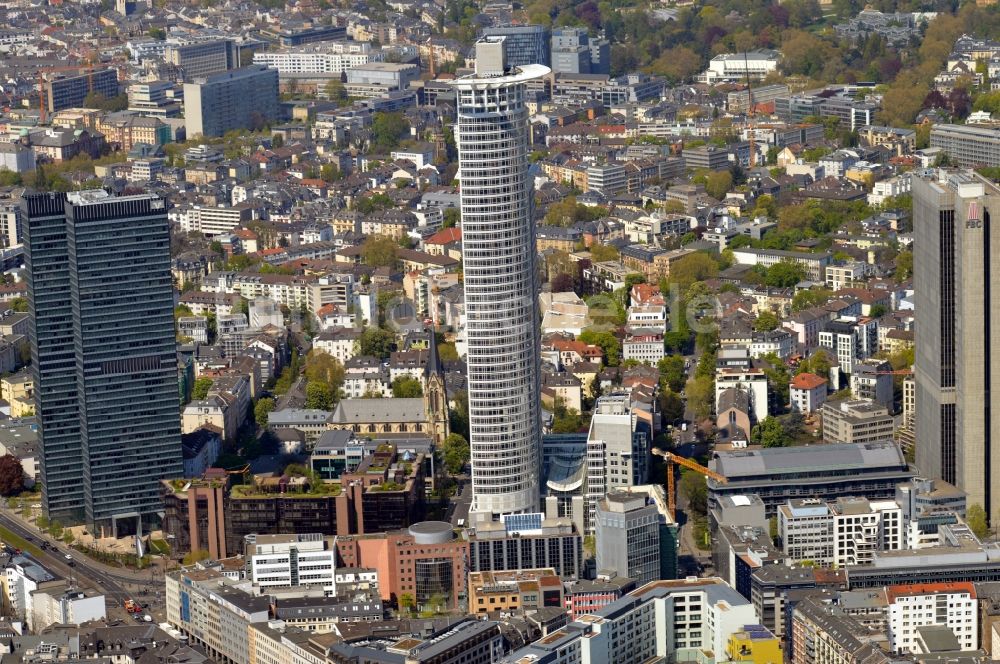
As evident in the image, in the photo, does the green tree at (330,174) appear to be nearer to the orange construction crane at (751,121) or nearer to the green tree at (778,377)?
the orange construction crane at (751,121)

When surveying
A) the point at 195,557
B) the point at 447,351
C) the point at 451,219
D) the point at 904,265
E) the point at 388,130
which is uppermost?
the point at 388,130

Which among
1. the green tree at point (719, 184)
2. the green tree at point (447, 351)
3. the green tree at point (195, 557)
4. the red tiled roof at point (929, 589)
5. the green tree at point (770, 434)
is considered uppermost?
the green tree at point (719, 184)

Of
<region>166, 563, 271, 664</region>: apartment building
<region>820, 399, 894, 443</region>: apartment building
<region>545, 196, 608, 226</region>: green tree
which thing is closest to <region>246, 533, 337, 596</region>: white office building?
<region>166, 563, 271, 664</region>: apartment building

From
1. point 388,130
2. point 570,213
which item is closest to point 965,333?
point 570,213

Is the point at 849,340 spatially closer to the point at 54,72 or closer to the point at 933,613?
the point at 933,613

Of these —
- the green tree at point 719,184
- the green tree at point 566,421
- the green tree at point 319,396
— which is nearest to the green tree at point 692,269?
the green tree at point 719,184

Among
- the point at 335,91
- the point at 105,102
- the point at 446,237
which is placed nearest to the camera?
the point at 446,237

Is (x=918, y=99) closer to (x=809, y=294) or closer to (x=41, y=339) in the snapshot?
(x=809, y=294)
